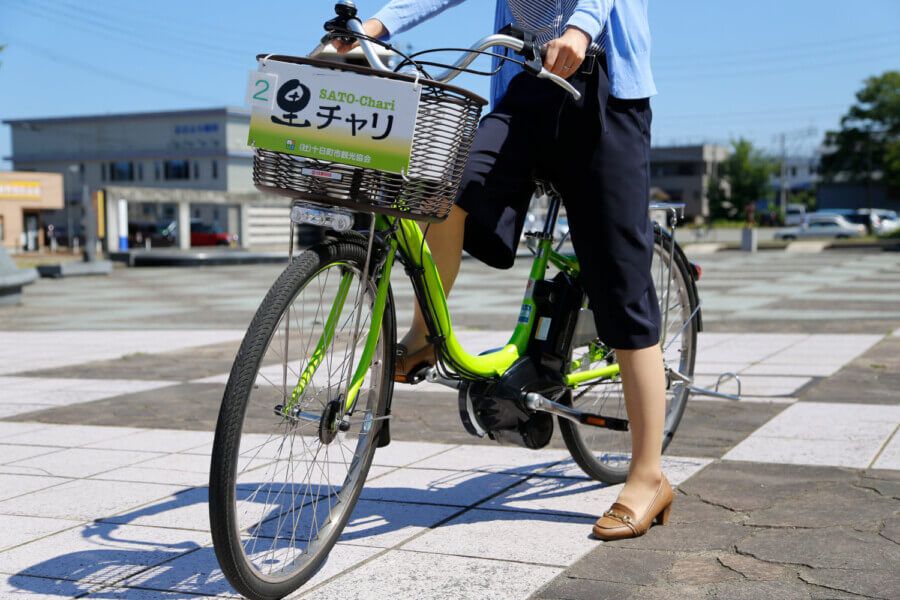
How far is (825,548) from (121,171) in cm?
8859

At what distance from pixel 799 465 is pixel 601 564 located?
4.54 feet

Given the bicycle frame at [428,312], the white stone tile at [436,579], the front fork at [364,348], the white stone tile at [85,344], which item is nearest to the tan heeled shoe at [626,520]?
the white stone tile at [436,579]

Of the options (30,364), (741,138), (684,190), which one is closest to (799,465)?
(30,364)

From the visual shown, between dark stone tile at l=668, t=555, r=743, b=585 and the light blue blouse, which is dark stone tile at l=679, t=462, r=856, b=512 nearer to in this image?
dark stone tile at l=668, t=555, r=743, b=585

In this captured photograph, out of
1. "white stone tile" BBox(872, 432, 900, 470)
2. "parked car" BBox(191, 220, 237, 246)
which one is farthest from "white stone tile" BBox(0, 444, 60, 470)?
"parked car" BBox(191, 220, 237, 246)

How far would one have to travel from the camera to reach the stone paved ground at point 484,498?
2.62m

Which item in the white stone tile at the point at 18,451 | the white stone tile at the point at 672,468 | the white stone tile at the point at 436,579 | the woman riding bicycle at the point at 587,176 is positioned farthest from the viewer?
the white stone tile at the point at 18,451

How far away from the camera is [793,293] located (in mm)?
13938

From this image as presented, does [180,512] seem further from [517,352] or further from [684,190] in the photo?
[684,190]

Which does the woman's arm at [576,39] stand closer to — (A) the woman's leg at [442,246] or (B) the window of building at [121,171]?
(A) the woman's leg at [442,246]

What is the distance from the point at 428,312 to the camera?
9.41ft

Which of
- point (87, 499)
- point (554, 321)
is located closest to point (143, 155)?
point (87, 499)

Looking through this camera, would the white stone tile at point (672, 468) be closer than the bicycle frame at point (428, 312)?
No

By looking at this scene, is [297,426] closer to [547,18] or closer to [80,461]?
[547,18]
